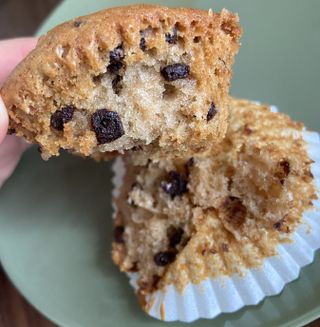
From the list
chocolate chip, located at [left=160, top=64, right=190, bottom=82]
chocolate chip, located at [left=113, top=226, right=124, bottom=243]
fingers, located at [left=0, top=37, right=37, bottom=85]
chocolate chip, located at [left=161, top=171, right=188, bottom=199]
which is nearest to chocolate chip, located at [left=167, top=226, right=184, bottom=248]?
chocolate chip, located at [left=161, top=171, right=188, bottom=199]

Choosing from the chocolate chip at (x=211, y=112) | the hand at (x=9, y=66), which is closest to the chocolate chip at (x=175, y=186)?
the chocolate chip at (x=211, y=112)

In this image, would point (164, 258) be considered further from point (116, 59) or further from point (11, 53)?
point (11, 53)

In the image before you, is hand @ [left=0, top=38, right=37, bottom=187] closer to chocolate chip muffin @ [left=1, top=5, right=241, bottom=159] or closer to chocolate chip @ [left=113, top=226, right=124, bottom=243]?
chocolate chip @ [left=113, top=226, right=124, bottom=243]

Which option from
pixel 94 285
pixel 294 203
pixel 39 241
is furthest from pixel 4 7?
pixel 294 203

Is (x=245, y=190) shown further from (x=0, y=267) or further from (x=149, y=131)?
(x=0, y=267)

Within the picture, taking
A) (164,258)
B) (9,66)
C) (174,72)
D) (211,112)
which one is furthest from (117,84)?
(9,66)

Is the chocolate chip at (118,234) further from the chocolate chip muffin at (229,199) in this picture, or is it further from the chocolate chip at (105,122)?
the chocolate chip at (105,122)

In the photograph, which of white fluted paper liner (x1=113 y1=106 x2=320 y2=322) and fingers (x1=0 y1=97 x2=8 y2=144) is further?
white fluted paper liner (x1=113 y1=106 x2=320 y2=322)
